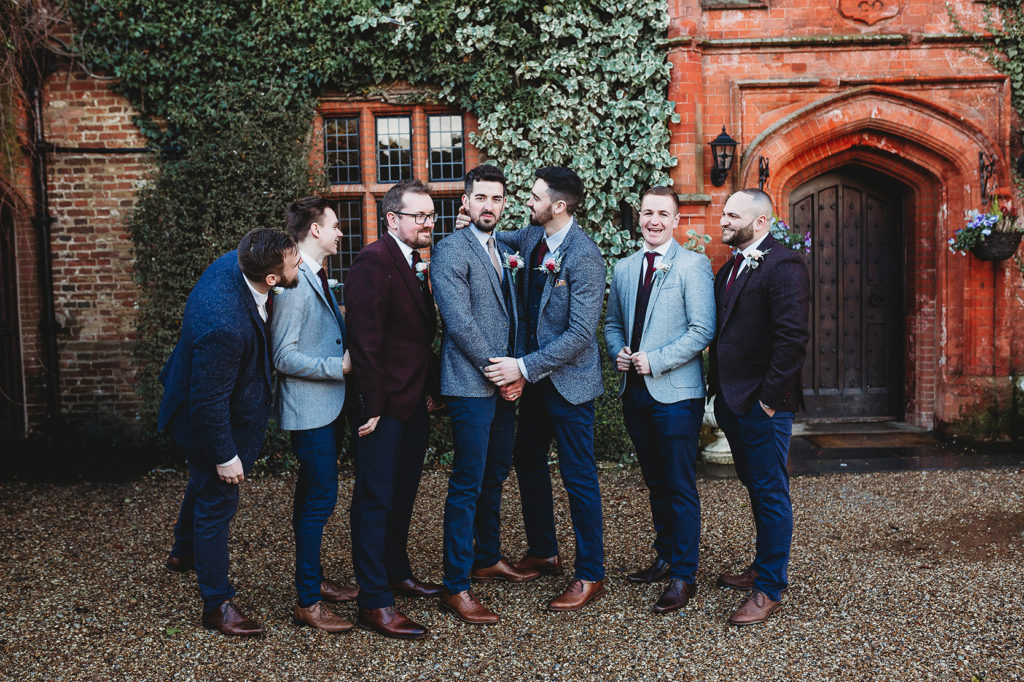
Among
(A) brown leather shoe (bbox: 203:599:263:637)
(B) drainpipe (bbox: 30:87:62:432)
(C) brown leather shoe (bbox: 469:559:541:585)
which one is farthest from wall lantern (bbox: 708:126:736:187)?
(B) drainpipe (bbox: 30:87:62:432)

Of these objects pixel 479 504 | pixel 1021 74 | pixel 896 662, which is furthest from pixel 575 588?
pixel 1021 74

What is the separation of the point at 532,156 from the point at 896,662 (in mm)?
5526

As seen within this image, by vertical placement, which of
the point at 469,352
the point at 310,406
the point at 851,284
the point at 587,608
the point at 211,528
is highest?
the point at 851,284

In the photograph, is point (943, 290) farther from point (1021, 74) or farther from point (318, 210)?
point (318, 210)

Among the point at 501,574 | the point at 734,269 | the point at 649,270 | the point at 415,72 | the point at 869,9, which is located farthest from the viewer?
the point at 415,72

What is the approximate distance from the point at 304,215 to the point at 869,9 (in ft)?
20.5

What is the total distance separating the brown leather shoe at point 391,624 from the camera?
3.60 m

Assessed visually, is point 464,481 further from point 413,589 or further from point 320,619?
point 320,619

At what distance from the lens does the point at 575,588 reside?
3941 mm

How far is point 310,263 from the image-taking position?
12.8 feet

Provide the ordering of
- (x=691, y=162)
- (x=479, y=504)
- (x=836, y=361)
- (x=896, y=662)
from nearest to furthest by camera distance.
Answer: (x=896, y=662)
(x=479, y=504)
(x=691, y=162)
(x=836, y=361)

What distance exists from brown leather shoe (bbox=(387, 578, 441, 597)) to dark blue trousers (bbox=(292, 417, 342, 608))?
18.4 inches

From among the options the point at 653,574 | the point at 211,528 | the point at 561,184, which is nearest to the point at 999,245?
the point at 653,574

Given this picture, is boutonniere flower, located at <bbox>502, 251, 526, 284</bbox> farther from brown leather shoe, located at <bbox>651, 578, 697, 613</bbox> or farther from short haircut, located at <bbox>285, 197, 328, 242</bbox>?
brown leather shoe, located at <bbox>651, 578, 697, 613</bbox>
